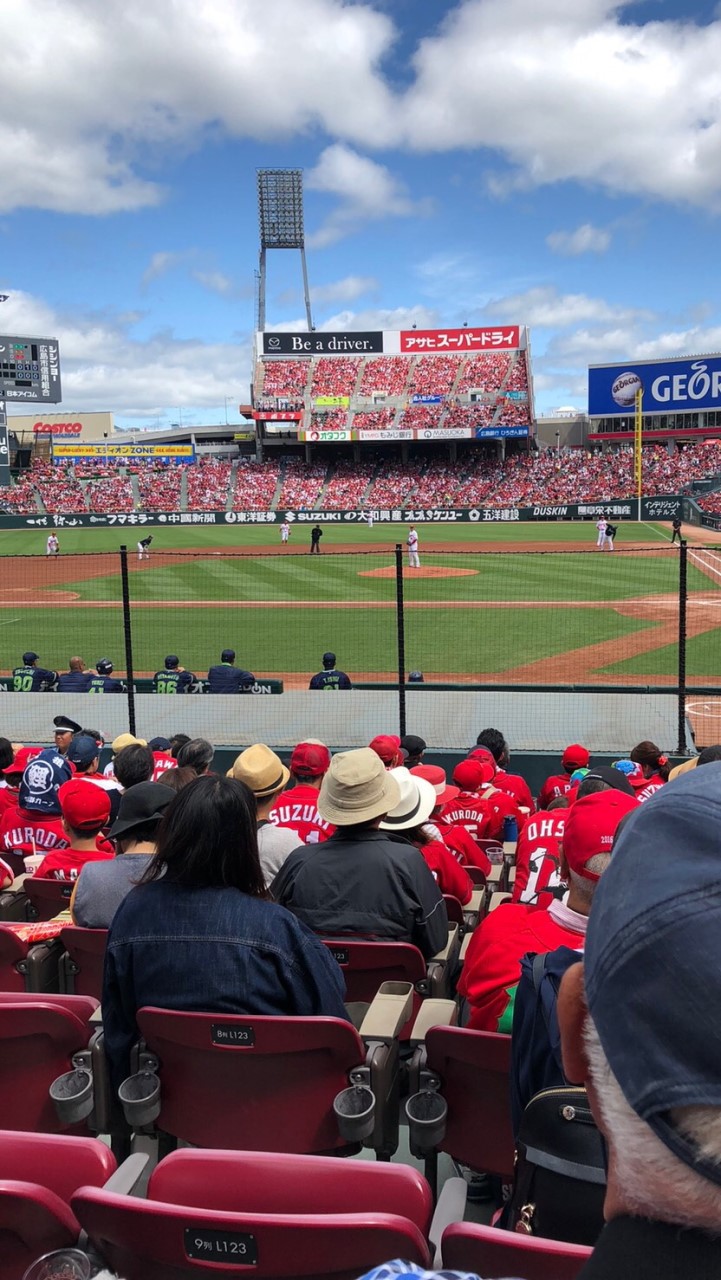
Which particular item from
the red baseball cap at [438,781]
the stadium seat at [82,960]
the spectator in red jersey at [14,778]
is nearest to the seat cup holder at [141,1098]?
the stadium seat at [82,960]

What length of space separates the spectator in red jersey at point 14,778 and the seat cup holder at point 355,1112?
15.5ft

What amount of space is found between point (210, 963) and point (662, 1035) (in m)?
2.35

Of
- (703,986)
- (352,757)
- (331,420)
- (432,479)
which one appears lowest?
(352,757)

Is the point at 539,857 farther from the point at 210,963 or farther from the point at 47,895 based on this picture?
the point at 47,895

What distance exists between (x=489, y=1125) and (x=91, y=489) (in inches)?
2786

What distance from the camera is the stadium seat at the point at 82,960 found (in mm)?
4027

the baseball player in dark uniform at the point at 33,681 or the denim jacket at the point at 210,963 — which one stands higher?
the denim jacket at the point at 210,963

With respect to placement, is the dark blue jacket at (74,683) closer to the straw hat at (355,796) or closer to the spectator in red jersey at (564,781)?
the spectator in red jersey at (564,781)

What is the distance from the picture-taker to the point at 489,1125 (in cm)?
311

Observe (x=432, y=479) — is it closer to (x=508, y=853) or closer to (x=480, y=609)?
(x=480, y=609)

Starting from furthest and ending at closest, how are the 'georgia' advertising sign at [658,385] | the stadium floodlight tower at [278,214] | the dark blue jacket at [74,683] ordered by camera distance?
the stadium floodlight tower at [278,214] → the 'georgia' advertising sign at [658,385] → the dark blue jacket at [74,683]

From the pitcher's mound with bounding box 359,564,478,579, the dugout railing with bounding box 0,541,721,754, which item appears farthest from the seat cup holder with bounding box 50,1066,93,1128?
the pitcher's mound with bounding box 359,564,478,579

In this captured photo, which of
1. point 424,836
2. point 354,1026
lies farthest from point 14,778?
→ point 354,1026

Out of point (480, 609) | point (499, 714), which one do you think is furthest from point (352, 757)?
point (480, 609)
